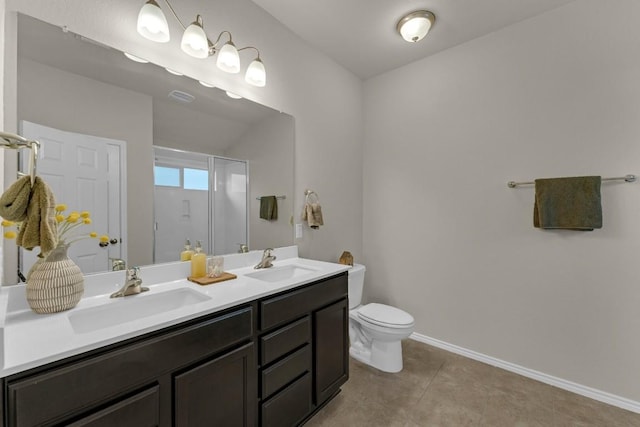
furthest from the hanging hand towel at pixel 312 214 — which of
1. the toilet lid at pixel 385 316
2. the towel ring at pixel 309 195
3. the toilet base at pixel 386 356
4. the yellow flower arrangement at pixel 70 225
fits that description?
the yellow flower arrangement at pixel 70 225

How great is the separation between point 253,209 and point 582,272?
2264 millimetres

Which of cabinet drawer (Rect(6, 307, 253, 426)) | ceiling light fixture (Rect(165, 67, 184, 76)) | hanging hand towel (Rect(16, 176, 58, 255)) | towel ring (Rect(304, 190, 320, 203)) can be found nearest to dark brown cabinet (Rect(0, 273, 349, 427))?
cabinet drawer (Rect(6, 307, 253, 426))

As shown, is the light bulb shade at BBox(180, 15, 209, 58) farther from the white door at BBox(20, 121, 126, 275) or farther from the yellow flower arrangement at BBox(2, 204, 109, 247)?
the yellow flower arrangement at BBox(2, 204, 109, 247)

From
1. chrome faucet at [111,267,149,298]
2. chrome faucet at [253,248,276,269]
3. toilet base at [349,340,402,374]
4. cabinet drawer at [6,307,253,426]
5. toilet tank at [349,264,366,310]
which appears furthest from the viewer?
toilet tank at [349,264,366,310]

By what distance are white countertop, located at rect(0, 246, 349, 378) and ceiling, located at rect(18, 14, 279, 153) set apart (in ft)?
2.50

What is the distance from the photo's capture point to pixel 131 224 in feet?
4.29

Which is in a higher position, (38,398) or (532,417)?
(38,398)

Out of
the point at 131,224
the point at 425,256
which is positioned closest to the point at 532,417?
the point at 425,256

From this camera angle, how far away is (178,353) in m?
0.92

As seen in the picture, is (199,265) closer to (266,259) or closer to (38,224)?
(266,259)

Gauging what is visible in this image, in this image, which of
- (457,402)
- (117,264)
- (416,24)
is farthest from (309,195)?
(457,402)

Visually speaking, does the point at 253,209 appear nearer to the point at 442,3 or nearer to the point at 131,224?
the point at 131,224

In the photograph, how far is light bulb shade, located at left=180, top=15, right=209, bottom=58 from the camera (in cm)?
138

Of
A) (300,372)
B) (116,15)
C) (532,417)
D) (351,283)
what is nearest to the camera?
(116,15)
